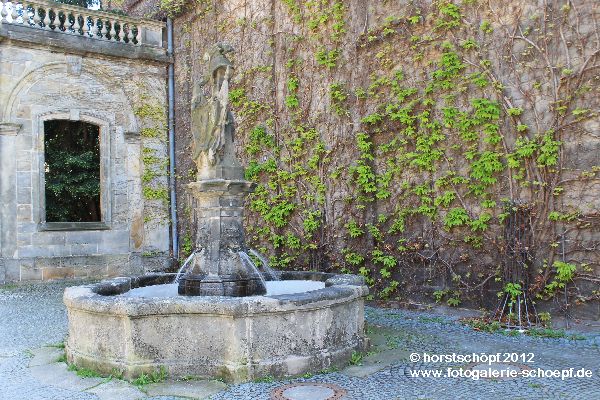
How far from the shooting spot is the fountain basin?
4449 millimetres

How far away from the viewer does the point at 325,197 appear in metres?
9.29

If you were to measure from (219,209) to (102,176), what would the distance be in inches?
295

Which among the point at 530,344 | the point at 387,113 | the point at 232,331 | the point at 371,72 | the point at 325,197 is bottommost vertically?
the point at 530,344

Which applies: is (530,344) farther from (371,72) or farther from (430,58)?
(371,72)

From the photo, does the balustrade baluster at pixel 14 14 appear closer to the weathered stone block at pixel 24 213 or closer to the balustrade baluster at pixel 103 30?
the balustrade baluster at pixel 103 30

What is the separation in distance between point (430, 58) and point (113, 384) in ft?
19.7

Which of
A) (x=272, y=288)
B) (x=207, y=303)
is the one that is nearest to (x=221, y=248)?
(x=272, y=288)

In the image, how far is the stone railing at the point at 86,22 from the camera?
36.6 ft

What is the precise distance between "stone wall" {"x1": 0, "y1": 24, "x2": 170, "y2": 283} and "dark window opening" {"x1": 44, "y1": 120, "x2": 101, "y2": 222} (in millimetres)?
1800

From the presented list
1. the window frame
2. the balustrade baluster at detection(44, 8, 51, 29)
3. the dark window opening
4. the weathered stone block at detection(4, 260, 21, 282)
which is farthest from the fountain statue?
the dark window opening

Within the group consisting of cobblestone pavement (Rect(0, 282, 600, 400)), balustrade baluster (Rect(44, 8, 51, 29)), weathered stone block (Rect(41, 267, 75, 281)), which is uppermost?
balustrade baluster (Rect(44, 8, 51, 29))

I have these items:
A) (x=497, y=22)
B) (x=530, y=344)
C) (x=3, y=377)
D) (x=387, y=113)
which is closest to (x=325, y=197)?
(x=387, y=113)

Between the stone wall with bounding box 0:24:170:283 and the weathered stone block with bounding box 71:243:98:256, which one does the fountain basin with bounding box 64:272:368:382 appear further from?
the weathered stone block with bounding box 71:243:98:256

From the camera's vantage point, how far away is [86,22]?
39.3 ft
